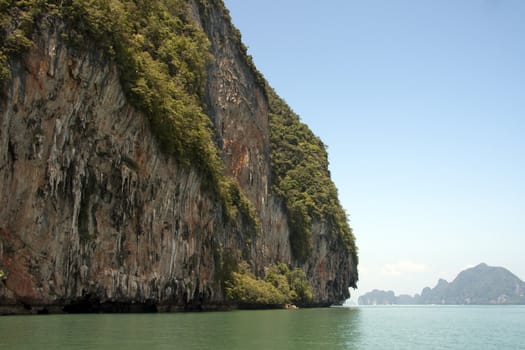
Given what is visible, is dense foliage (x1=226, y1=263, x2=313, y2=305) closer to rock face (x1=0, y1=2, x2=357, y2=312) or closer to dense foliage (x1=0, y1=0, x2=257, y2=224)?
rock face (x1=0, y1=2, x2=357, y2=312)

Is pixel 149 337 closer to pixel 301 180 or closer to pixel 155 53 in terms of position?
pixel 155 53

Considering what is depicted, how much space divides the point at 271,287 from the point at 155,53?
2491 centimetres

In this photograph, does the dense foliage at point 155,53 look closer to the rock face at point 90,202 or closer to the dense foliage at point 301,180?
the rock face at point 90,202

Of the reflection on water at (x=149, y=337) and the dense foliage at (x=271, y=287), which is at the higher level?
the dense foliage at (x=271, y=287)

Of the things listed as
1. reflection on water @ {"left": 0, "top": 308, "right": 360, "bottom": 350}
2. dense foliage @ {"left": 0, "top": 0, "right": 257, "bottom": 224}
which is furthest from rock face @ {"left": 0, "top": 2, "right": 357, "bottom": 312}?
reflection on water @ {"left": 0, "top": 308, "right": 360, "bottom": 350}

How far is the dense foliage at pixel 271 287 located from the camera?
159ft

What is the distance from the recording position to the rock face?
90.7ft

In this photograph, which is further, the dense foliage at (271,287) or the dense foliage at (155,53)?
the dense foliage at (271,287)

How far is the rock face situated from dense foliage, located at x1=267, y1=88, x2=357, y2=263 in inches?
860

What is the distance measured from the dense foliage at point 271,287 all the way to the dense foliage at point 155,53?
588cm

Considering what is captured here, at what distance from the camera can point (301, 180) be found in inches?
2911

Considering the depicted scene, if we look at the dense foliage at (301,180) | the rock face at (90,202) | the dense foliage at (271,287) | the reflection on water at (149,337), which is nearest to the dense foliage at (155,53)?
the rock face at (90,202)

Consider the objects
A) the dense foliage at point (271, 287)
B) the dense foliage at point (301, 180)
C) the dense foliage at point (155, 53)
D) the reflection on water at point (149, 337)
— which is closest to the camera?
the reflection on water at point (149, 337)

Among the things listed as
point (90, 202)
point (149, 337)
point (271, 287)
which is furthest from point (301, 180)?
point (149, 337)
